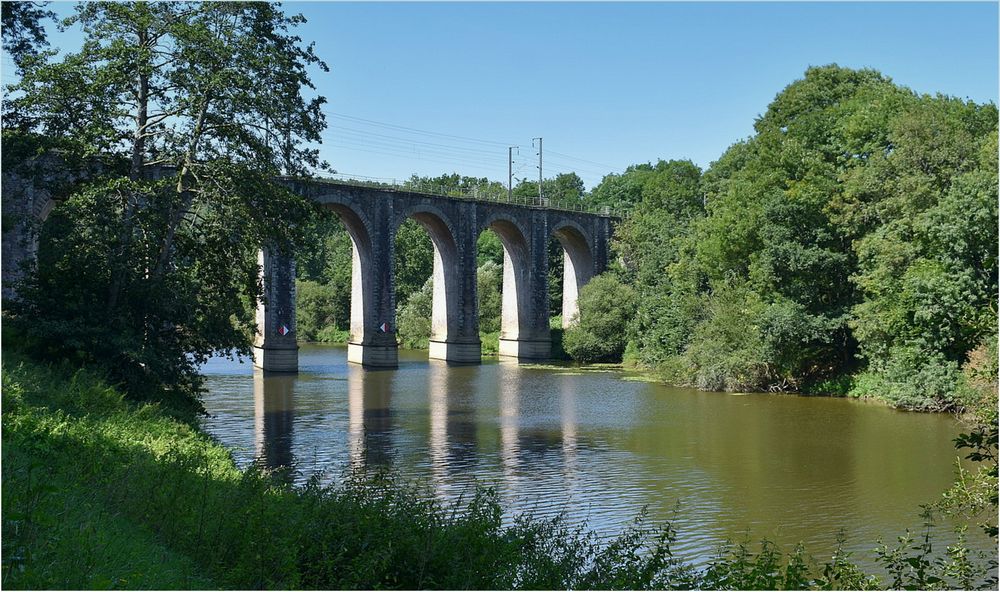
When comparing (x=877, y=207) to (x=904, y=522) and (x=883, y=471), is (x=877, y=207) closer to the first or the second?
(x=883, y=471)

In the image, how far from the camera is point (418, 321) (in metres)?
53.3

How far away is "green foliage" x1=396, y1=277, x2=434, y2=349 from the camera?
53281 mm

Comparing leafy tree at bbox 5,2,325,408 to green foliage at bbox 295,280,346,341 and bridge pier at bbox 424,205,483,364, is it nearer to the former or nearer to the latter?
bridge pier at bbox 424,205,483,364

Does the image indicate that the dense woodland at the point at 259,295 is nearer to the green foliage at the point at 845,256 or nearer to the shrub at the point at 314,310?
the green foliage at the point at 845,256

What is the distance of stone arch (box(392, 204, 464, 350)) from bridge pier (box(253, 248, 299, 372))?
29.9 ft

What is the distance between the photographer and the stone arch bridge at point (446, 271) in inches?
1475

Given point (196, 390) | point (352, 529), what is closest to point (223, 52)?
point (196, 390)

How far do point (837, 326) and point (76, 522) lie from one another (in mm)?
24623

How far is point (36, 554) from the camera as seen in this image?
624 cm

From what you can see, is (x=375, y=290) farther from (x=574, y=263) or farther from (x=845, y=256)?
(x=845, y=256)

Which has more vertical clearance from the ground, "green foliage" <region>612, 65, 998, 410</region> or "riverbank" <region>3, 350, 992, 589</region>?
"green foliage" <region>612, 65, 998, 410</region>

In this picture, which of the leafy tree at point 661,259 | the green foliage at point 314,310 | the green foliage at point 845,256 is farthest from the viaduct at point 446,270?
the green foliage at point 314,310

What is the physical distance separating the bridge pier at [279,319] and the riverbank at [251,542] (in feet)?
Answer: 86.3

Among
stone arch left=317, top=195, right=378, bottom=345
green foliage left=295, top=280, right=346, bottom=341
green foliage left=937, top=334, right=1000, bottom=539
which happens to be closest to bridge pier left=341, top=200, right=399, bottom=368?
stone arch left=317, top=195, right=378, bottom=345
